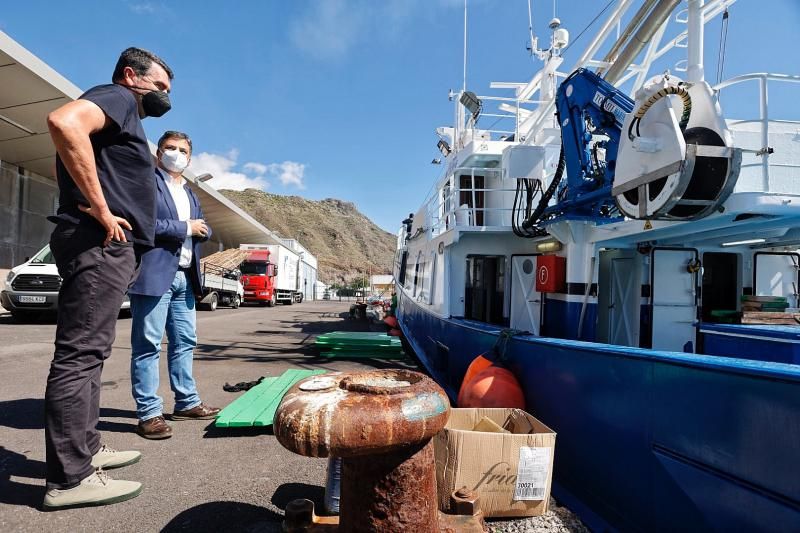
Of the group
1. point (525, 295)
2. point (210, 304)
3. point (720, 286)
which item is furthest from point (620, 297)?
point (210, 304)

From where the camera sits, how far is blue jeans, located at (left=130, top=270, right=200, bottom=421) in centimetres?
298

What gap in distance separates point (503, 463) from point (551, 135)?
20.5 feet

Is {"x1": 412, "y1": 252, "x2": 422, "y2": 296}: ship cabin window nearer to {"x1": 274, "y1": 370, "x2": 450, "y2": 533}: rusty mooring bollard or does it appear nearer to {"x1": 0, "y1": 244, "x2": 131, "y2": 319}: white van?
{"x1": 274, "y1": 370, "x2": 450, "y2": 533}: rusty mooring bollard

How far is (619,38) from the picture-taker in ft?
20.7

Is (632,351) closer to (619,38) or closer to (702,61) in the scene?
(702,61)

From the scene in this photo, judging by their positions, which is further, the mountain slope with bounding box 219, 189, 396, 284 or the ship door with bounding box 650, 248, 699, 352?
the mountain slope with bounding box 219, 189, 396, 284

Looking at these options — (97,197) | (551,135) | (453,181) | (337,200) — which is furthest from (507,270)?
(337,200)

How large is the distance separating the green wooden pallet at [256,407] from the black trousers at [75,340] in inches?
41.3

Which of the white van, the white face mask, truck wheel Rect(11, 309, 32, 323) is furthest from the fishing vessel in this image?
truck wheel Rect(11, 309, 32, 323)

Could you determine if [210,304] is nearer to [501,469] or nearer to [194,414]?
[194,414]

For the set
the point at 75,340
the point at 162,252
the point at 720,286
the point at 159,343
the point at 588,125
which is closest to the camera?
the point at 75,340

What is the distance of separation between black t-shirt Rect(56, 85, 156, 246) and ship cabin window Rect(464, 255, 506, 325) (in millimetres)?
6273

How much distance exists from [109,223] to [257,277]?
78.0 ft

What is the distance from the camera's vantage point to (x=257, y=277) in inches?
977
